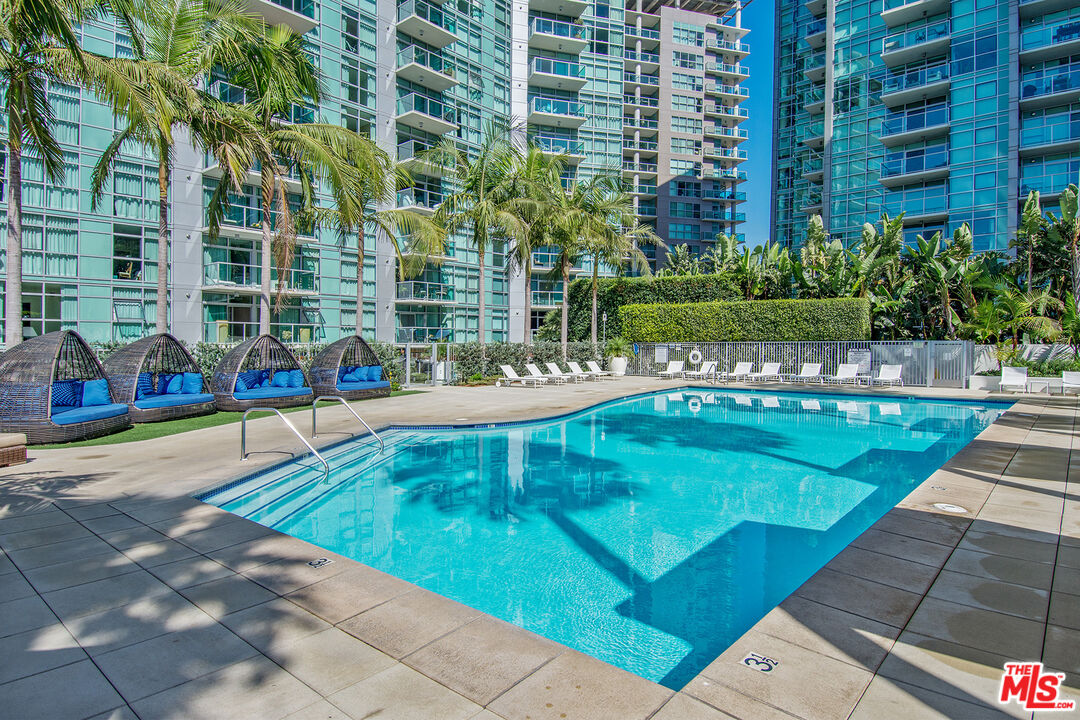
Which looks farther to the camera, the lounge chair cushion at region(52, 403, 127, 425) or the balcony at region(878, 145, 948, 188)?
the balcony at region(878, 145, 948, 188)

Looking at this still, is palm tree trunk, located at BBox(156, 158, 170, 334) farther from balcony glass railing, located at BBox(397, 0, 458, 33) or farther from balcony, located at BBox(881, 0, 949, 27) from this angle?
balcony, located at BBox(881, 0, 949, 27)

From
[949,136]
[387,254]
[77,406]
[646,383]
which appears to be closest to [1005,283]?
[646,383]

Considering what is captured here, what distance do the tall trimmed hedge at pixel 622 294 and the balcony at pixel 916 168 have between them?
1778 cm

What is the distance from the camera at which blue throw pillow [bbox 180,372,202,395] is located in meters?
12.8

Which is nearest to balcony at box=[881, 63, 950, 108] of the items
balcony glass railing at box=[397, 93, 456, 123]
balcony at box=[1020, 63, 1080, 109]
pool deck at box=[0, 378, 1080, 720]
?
balcony at box=[1020, 63, 1080, 109]

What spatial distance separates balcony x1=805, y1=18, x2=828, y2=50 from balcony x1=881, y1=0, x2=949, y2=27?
A: 9.71 meters

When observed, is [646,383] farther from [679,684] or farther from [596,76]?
[596,76]

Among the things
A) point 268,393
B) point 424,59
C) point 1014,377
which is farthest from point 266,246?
point 1014,377

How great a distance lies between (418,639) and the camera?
3188 mm

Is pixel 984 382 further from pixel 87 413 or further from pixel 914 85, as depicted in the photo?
pixel 914 85

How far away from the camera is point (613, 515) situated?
686cm

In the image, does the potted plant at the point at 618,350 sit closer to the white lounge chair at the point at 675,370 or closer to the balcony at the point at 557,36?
the white lounge chair at the point at 675,370

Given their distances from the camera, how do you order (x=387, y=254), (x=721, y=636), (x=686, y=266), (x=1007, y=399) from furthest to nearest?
1. (x=686, y=266)
2. (x=387, y=254)
3. (x=1007, y=399)
4. (x=721, y=636)

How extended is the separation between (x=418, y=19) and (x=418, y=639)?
32.7 m
